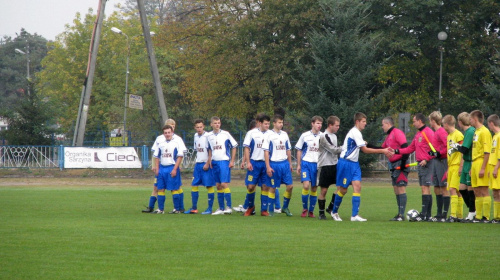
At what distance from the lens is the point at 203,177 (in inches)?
634

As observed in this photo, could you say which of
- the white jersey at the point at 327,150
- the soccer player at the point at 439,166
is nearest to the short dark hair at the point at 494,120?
the soccer player at the point at 439,166

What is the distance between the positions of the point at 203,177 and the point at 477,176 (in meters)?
6.13

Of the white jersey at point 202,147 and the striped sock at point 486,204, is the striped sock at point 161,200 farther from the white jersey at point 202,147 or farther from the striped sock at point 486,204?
the striped sock at point 486,204

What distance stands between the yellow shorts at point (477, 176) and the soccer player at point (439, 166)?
1.84 ft

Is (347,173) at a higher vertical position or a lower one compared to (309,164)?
lower

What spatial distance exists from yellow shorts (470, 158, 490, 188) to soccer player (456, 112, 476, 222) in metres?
0.09

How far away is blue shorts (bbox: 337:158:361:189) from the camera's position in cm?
1359

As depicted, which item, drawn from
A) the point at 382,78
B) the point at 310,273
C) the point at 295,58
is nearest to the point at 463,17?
the point at 382,78

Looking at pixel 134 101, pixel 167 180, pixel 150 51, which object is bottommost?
pixel 167 180

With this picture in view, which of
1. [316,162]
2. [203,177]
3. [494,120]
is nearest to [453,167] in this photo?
[494,120]

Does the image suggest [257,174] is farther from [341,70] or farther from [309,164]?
[341,70]

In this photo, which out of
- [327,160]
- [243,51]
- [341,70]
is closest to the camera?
[327,160]

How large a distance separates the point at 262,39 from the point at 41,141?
15.5 m

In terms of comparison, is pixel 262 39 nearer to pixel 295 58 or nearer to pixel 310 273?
pixel 295 58
